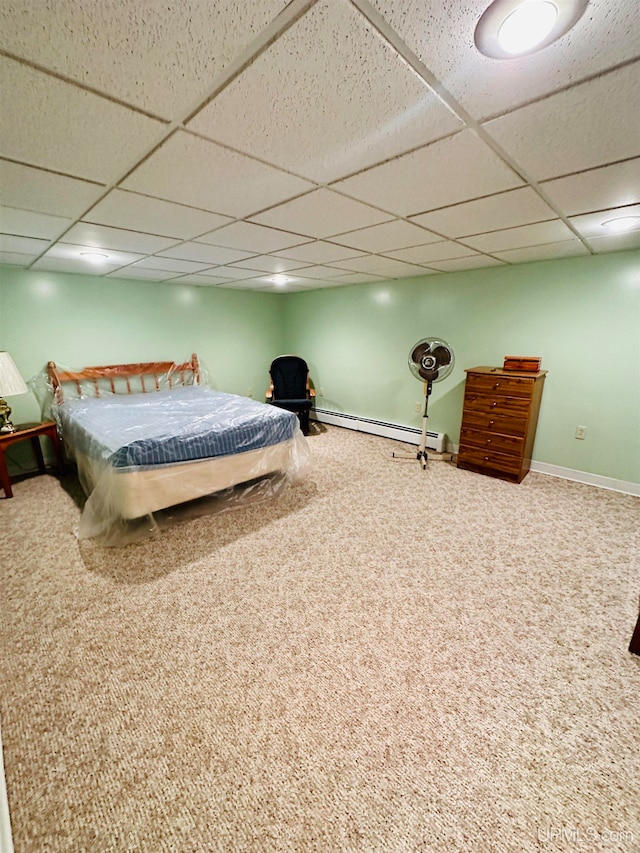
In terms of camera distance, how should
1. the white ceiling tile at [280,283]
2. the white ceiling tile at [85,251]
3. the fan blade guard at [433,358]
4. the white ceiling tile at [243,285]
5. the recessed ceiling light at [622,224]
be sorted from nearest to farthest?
the recessed ceiling light at [622,224] → the white ceiling tile at [85,251] → the fan blade guard at [433,358] → the white ceiling tile at [280,283] → the white ceiling tile at [243,285]

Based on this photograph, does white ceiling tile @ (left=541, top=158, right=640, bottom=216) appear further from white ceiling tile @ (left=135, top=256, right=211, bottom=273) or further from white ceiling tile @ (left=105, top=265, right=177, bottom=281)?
white ceiling tile @ (left=105, top=265, right=177, bottom=281)

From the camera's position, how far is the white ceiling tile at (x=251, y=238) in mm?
2057

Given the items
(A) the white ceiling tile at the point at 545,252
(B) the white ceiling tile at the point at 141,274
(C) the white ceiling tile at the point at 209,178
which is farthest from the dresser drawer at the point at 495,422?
(B) the white ceiling tile at the point at 141,274

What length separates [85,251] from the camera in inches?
101

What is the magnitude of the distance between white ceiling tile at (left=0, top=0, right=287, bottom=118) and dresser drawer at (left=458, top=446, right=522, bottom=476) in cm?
331

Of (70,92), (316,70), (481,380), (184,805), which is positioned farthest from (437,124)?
(481,380)

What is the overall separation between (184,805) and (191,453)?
5.95ft

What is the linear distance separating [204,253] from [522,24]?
2.46 meters

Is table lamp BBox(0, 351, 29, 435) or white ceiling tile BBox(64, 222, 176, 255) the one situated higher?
white ceiling tile BBox(64, 222, 176, 255)

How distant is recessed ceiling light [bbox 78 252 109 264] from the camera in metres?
2.63

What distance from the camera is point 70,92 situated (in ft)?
2.88

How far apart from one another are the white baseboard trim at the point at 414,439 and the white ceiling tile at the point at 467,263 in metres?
1.86

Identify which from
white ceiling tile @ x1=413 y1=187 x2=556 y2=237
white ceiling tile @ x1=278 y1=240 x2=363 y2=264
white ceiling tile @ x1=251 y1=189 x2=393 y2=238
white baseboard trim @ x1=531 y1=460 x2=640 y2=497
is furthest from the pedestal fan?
white ceiling tile @ x1=251 y1=189 x2=393 y2=238

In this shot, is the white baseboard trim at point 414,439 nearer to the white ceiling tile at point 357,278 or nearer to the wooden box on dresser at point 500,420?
the wooden box on dresser at point 500,420
